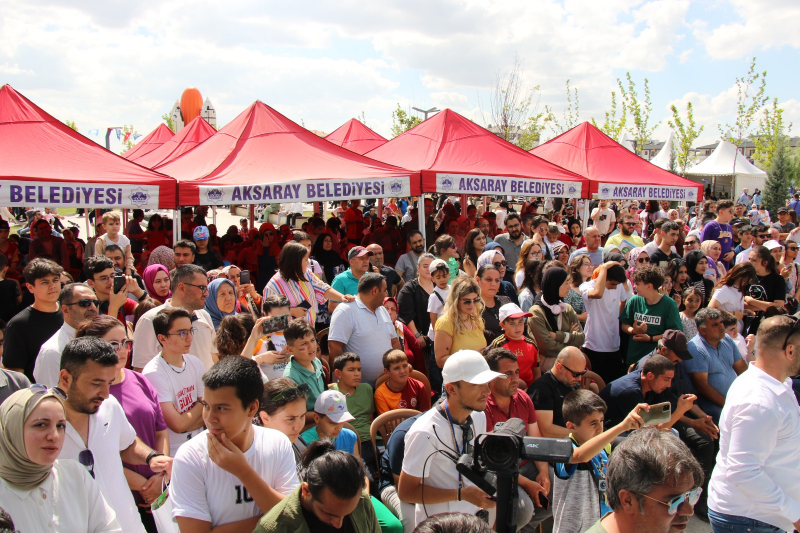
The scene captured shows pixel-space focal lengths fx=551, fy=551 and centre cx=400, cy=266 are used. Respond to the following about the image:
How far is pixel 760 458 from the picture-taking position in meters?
2.57

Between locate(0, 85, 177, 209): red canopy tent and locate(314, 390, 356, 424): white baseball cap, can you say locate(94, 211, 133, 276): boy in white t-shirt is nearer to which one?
locate(0, 85, 177, 209): red canopy tent

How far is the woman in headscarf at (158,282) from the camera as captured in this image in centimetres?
499

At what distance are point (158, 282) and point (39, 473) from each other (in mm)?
3213

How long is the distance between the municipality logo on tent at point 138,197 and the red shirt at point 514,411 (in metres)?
5.19

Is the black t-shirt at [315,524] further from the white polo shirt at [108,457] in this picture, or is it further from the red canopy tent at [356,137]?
the red canopy tent at [356,137]

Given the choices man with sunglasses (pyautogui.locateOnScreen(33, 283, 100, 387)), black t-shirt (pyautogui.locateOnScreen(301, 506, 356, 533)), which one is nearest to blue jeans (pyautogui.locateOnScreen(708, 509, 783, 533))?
black t-shirt (pyautogui.locateOnScreen(301, 506, 356, 533))

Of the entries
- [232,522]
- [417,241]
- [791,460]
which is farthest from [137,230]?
[791,460]

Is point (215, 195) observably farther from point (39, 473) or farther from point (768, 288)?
point (768, 288)

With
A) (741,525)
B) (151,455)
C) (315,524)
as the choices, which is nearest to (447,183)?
(741,525)

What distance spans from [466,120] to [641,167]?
401 centimetres

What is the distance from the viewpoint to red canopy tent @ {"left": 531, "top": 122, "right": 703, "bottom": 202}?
1082 cm

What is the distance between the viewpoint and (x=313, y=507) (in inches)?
78.0

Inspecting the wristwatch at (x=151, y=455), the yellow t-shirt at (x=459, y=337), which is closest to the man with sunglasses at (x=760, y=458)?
the yellow t-shirt at (x=459, y=337)

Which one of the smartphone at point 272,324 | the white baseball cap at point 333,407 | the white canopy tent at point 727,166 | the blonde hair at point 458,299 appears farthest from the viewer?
the white canopy tent at point 727,166
